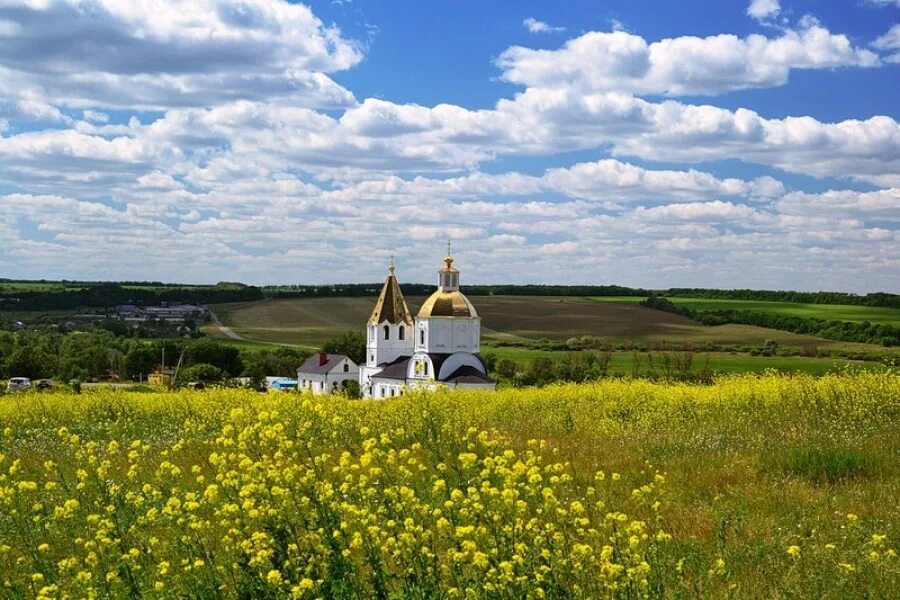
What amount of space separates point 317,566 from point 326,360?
309 ft

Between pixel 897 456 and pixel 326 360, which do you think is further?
pixel 326 360

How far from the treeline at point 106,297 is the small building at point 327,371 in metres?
74.0

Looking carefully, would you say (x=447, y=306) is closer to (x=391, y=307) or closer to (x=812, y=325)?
(x=391, y=307)

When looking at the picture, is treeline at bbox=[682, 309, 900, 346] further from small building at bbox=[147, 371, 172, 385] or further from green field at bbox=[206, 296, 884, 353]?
small building at bbox=[147, 371, 172, 385]

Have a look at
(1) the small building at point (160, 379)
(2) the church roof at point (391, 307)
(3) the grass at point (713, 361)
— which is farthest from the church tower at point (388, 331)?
(1) the small building at point (160, 379)

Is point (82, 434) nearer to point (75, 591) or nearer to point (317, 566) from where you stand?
point (75, 591)

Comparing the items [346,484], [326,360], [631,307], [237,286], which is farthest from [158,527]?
[237,286]

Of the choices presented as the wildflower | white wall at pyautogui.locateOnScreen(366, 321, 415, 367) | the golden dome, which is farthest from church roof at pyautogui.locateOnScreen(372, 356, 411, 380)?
the wildflower

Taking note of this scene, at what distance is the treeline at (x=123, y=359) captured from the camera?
89812mm

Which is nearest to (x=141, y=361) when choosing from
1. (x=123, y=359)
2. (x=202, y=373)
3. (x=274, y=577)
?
(x=123, y=359)

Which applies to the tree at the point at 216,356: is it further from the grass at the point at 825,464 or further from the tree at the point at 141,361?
the grass at the point at 825,464

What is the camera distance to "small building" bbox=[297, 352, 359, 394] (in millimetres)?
96688

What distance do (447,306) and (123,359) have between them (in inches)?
1720

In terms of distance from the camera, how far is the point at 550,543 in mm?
6023
